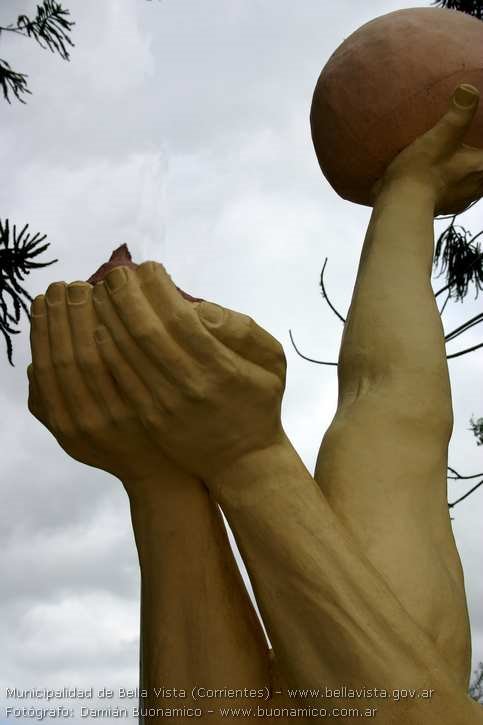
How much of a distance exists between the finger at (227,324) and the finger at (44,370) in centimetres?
27

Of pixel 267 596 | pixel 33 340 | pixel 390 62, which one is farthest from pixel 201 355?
pixel 390 62

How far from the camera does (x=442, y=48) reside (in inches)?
126

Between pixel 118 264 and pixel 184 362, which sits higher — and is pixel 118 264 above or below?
above

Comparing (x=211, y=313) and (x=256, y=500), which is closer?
(x=211, y=313)

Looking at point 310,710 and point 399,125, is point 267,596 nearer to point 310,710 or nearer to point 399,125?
point 310,710

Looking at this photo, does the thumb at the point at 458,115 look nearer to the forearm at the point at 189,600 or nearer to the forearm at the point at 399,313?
the forearm at the point at 399,313

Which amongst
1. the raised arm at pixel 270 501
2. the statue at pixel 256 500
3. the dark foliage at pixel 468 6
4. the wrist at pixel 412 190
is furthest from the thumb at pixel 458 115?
the dark foliage at pixel 468 6

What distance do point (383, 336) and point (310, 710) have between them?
1141 millimetres

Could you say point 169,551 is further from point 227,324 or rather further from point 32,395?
point 227,324

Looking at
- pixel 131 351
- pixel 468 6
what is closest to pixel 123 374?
pixel 131 351

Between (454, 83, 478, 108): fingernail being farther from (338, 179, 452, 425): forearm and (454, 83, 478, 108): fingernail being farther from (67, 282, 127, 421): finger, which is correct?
(67, 282, 127, 421): finger

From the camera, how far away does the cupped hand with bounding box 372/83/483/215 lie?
3137mm

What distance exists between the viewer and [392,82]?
10.4 ft

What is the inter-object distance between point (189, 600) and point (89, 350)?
2.42ft
